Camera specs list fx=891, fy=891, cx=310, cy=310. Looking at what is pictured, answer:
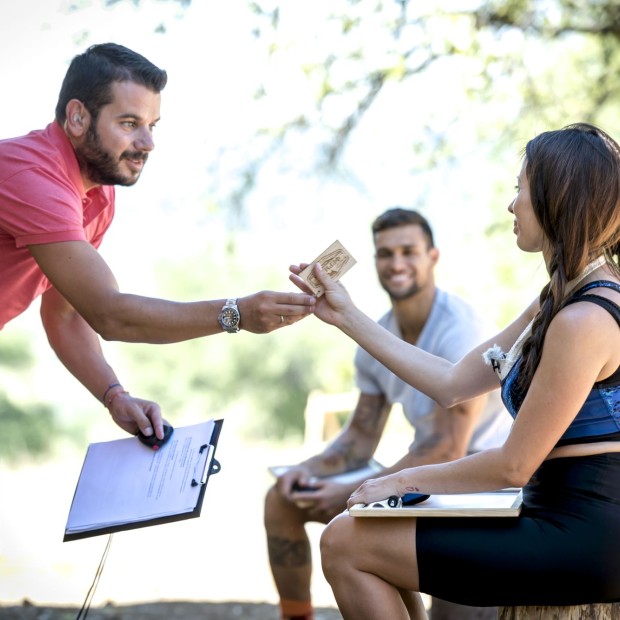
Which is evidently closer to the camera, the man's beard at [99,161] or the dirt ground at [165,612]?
the man's beard at [99,161]

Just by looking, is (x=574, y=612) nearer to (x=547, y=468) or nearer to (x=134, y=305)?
(x=547, y=468)

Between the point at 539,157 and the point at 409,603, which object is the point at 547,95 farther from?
the point at 409,603

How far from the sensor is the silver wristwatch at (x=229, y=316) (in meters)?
2.76

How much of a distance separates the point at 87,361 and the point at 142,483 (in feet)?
2.35

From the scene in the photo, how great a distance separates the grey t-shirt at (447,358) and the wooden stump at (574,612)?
140 centimetres

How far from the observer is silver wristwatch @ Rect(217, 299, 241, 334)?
276cm

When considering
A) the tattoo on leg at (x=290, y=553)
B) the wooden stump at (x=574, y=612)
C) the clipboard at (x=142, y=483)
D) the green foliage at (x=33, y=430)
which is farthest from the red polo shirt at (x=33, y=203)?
the green foliage at (x=33, y=430)

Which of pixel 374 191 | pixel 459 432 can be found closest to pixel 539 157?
pixel 459 432

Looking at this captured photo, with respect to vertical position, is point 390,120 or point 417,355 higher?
point 390,120

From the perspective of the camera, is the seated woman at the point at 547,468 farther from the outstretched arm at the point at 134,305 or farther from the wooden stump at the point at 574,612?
the outstretched arm at the point at 134,305

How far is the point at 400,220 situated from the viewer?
419cm

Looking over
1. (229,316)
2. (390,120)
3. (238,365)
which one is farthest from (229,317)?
(238,365)

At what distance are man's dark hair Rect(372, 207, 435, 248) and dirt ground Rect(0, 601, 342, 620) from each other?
1.98 m

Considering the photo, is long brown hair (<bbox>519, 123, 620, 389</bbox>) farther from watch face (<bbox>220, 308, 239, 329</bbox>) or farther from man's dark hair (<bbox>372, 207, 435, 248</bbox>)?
man's dark hair (<bbox>372, 207, 435, 248</bbox>)
